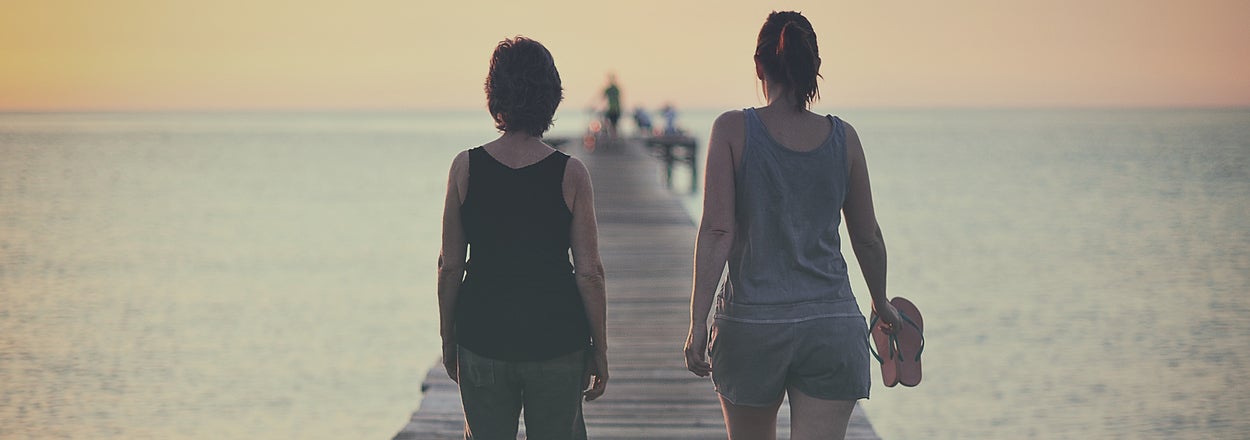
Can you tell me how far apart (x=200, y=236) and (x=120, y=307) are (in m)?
12.7

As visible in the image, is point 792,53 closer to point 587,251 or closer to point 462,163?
point 587,251

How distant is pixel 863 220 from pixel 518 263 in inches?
33.9

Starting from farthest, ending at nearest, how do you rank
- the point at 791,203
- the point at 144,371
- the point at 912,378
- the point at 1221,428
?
the point at 144,371 → the point at 1221,428 → the point at 912,378 → the point at 791,203

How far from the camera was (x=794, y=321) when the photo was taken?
3.11 meters

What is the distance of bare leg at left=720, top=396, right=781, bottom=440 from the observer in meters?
3.27

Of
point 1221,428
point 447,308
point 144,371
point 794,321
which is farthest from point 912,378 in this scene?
point 144,371

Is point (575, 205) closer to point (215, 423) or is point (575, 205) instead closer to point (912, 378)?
point (912, 378)

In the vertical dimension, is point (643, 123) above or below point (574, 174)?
below

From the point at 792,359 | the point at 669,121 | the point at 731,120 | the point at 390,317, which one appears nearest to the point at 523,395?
the point at 792,359

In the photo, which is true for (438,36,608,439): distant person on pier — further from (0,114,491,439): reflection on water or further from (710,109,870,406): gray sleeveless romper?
(0,114,491,439): reflection on water

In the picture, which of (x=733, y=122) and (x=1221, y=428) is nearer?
(x=733, y=122)

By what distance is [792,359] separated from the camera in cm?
313

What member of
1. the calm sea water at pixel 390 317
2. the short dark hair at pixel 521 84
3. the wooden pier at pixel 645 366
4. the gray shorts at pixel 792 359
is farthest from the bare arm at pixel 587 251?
the calm sea water at pixel 390 317

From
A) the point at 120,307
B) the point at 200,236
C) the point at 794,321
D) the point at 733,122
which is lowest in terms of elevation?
the point at 200,236
